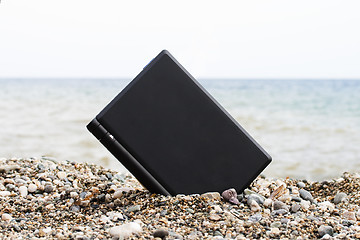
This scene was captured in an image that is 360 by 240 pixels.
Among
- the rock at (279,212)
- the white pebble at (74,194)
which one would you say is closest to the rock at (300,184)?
the rock at (279,212)

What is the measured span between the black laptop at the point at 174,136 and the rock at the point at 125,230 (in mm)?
413

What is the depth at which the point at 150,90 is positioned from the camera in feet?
7.03

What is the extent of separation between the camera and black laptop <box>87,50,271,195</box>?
6.89ft

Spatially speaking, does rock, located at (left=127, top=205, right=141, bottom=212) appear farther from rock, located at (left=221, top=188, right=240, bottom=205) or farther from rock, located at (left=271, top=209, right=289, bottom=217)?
rock, located at (left=271, top=209, right=289, bottom=217)

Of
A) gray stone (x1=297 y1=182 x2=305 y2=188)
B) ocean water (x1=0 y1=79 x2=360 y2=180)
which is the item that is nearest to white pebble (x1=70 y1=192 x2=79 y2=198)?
gray stone (x1=297 y1=182 x2=305 y2=188)

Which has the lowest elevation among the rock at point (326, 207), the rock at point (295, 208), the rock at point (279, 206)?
the rock at point (279, 206)

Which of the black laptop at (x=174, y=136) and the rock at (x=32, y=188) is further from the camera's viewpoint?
the rock at (x=32, y=188)

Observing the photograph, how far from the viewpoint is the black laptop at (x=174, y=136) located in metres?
2.10

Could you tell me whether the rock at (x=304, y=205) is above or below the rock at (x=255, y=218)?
above

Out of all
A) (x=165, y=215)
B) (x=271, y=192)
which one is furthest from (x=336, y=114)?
(x=165, y=215)

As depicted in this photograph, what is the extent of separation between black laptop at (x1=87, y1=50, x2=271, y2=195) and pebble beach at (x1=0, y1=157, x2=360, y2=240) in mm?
98

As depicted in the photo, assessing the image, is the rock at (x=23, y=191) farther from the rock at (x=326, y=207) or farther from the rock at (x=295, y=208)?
the rock at (x=326, y=207)

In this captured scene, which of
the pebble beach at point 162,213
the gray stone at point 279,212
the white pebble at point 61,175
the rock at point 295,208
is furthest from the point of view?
the white pebble at point 61,175

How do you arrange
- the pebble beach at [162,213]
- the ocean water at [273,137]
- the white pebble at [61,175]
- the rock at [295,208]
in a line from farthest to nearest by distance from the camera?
1. the ocean water at [273,137]
2. the white pebble at [61,175]
3. the rock at [295,208]
4. the pebble beach at [162,213]
